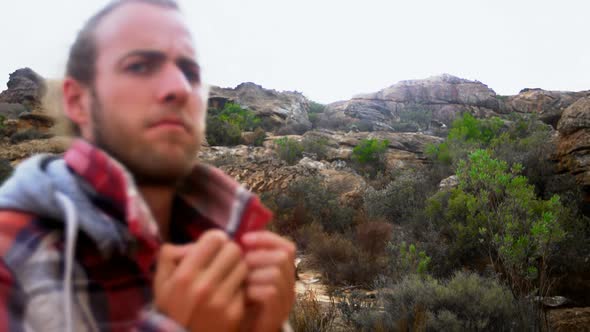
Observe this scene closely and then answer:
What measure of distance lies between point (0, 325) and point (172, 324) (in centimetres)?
22

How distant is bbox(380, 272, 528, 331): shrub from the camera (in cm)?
362

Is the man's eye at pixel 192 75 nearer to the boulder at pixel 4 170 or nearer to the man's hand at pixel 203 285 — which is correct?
the man's hand at pixel 203 285

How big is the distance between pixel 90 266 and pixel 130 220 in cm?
12

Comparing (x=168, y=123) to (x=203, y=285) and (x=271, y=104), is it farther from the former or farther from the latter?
(x=271, y=104)

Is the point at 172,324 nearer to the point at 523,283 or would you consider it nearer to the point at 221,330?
the point at 221,330

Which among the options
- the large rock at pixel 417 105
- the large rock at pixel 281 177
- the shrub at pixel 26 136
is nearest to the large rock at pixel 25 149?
the shrub at pixel 26 136

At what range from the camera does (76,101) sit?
2.79ft

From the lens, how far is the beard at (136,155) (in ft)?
2.51

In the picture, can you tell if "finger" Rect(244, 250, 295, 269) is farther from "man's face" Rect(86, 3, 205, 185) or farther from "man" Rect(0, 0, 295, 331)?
"man's face" Rect(86, 3, 205, 185)

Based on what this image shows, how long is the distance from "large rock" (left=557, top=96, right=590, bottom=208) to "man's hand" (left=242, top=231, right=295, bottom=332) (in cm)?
709

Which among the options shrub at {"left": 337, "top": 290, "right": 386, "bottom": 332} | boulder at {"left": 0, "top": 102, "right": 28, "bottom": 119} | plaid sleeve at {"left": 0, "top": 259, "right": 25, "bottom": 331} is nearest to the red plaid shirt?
plaid sleeve at {"left": 0, "top": 259, "right": 25, "bottom": 331}

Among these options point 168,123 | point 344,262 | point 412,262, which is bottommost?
point 344,262

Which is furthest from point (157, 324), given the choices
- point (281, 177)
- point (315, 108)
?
point (315, 108)

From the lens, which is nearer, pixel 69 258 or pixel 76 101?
pixel 69 258
